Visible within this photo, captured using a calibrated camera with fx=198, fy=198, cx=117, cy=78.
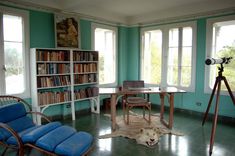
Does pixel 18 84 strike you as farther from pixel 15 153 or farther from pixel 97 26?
pixel 97 26

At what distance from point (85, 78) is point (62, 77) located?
644 millimetres

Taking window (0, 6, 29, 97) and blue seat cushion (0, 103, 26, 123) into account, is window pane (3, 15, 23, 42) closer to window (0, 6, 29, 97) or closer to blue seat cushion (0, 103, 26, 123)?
window (0, 6, 29, 97)

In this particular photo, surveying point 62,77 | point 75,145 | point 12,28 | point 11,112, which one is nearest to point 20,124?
point 11,112

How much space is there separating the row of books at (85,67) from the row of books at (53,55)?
1.10ft

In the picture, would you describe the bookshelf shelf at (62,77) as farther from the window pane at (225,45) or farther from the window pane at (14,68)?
the window pane at (225,45)

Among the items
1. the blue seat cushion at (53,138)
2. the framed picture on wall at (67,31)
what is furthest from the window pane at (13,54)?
the blue seat cushion at (53,138)

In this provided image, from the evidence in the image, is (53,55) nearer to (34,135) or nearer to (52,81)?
(52,81)

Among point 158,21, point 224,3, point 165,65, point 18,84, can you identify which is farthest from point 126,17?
point 18,84

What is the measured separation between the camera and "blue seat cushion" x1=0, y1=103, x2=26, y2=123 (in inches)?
108

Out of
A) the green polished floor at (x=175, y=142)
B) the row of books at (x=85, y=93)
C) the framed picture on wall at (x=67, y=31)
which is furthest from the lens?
the row of books at (x=85, y=93)

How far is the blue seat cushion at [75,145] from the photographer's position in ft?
7.18

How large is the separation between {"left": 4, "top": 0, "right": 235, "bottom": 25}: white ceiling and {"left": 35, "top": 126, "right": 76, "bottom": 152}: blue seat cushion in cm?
280

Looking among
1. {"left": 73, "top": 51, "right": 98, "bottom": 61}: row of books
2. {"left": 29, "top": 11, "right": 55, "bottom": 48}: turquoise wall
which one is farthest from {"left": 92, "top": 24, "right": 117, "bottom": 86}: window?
{"left": 29, "top": 11, "right": 55, "bottom": 48}: turquoise wall

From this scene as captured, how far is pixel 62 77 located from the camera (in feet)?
14.9
